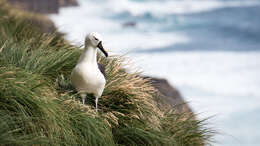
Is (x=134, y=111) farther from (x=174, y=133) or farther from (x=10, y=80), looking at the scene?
(x=10, y=80)

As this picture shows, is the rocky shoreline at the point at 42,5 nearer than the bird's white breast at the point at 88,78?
No

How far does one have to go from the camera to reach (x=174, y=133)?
4.07 meters

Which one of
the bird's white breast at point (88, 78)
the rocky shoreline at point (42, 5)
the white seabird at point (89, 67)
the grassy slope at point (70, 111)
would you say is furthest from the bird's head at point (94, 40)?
the rocky shoreline at point (42, 5)

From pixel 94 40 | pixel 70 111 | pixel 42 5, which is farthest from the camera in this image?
pixel 42 5

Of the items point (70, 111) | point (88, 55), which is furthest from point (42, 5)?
point (88, 55)

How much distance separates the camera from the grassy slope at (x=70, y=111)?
316cm

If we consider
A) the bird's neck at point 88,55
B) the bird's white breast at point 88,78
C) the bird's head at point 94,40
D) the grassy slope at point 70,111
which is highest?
the bird's head at point 94,40

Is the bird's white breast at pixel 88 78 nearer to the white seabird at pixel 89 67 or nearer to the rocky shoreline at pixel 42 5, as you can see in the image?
the white seabird at pixel 89 67

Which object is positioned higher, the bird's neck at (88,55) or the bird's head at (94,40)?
the bird's head at (94,40)

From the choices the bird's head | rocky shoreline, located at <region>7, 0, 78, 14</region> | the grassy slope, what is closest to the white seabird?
the bird's head

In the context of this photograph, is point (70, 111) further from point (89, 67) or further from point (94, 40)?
point (94, 40)

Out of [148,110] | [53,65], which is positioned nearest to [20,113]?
[53,65]

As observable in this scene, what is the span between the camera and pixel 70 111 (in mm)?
3436

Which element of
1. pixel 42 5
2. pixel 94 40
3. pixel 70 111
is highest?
pixel 94 40
